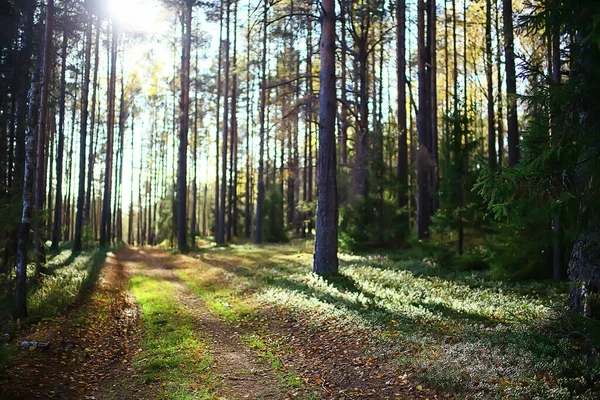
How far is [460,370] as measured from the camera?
5176 millimetres

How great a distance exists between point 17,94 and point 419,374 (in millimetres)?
15480

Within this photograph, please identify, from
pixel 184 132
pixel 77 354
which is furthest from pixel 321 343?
pixel 184 132

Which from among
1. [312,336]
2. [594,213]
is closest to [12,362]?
[312,336]

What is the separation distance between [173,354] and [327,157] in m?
7.34

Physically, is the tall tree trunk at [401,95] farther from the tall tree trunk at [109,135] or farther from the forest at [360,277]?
the tall tree trunk at [109,135]

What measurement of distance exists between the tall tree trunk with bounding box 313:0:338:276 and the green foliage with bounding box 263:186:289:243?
17.3 m

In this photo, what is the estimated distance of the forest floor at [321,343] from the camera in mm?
5117

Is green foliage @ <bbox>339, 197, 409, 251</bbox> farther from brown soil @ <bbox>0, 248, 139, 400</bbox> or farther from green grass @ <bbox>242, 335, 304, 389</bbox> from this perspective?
green grass @ <bbox>242, 335, 304, 389</bbox>

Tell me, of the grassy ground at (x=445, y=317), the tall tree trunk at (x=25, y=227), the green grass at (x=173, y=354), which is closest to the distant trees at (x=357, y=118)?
the tall tree trunk at (x=25, y=227)

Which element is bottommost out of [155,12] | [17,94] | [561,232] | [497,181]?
[561,232]

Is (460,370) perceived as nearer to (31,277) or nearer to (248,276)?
(248,276)

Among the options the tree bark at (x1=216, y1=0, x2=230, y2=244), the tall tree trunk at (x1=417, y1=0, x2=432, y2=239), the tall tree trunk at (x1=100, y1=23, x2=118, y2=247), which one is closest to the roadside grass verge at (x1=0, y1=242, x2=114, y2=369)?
the tall tree trunk at (x1=100, y1=23, x2=118, y2=247)

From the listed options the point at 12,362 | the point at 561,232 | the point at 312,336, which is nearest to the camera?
the point at 12,362

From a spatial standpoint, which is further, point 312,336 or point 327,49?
point 327,49
